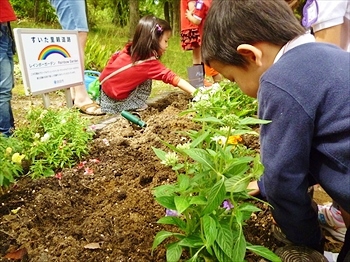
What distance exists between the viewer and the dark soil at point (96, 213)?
1457mm

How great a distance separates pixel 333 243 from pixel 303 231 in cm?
43

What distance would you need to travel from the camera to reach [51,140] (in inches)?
84.2

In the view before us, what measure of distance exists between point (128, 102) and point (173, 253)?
2.55 metres

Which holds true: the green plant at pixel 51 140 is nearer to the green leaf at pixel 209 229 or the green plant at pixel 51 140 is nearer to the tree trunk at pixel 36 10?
the green leaf at pixel 209 229

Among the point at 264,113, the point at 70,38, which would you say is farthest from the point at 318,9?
the point at 70,38

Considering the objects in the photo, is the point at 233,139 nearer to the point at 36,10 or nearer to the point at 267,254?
the point at 267,254

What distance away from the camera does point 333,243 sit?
1.67 m

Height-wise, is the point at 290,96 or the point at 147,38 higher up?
the point at 290,96

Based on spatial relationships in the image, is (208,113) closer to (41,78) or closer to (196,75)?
(41,78)

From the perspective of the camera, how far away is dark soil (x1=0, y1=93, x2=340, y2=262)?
4.78 ft

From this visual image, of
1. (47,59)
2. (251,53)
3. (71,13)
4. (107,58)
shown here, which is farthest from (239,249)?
(107,58)

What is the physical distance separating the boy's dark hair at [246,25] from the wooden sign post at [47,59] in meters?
1.50

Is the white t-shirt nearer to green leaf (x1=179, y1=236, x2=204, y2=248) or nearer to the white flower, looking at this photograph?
green leaf (x1=179, y1=236, x2=204, y2=248)

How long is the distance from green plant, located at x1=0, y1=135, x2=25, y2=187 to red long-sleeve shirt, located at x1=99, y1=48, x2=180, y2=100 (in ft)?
5.59
